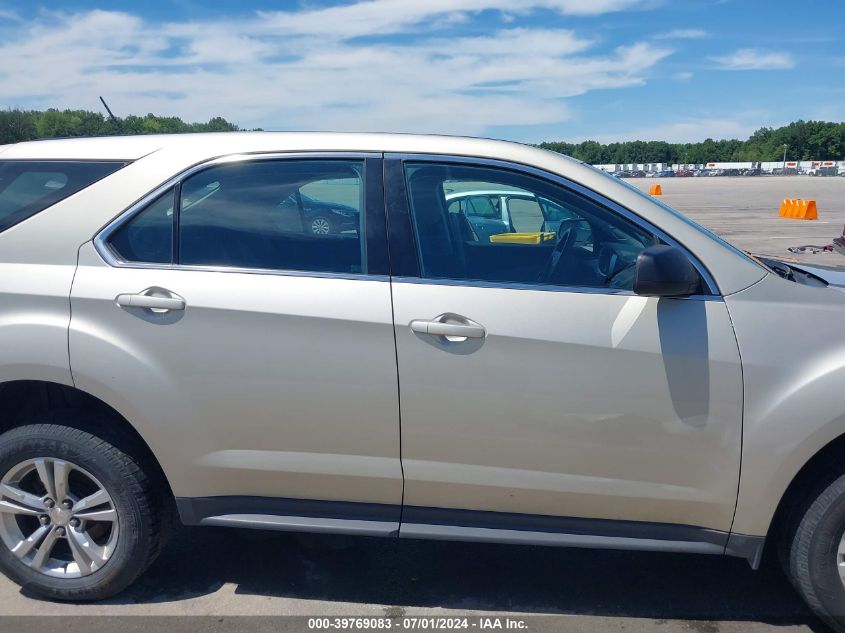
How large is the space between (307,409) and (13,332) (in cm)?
119

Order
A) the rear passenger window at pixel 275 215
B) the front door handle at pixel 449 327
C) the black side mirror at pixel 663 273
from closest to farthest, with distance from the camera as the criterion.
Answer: the black side mirror at pixel 663 273 → the front door handle at pixel 449 327 → the rear passenger window at pixel 275 215

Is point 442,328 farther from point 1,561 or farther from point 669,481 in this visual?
point 1,561

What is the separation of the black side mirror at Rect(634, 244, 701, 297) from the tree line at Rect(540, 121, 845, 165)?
12909cm

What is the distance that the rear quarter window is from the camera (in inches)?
118

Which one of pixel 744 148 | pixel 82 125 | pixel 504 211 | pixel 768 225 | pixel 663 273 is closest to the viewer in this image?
pixel 663 273

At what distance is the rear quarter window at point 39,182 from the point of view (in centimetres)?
301

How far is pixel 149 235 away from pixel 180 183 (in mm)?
242

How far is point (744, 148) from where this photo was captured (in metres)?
145

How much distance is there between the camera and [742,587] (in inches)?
127

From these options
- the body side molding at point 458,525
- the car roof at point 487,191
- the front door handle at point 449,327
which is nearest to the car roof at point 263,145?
the car roof at point 487,191

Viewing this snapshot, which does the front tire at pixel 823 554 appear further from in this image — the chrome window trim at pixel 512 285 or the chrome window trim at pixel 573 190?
the chrome window trim at pixel 512 285

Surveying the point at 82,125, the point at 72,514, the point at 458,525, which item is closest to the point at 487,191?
the point at 458,525

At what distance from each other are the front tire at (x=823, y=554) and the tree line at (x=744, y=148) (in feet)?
424

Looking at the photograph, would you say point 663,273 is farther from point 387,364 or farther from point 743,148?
point 743,148
